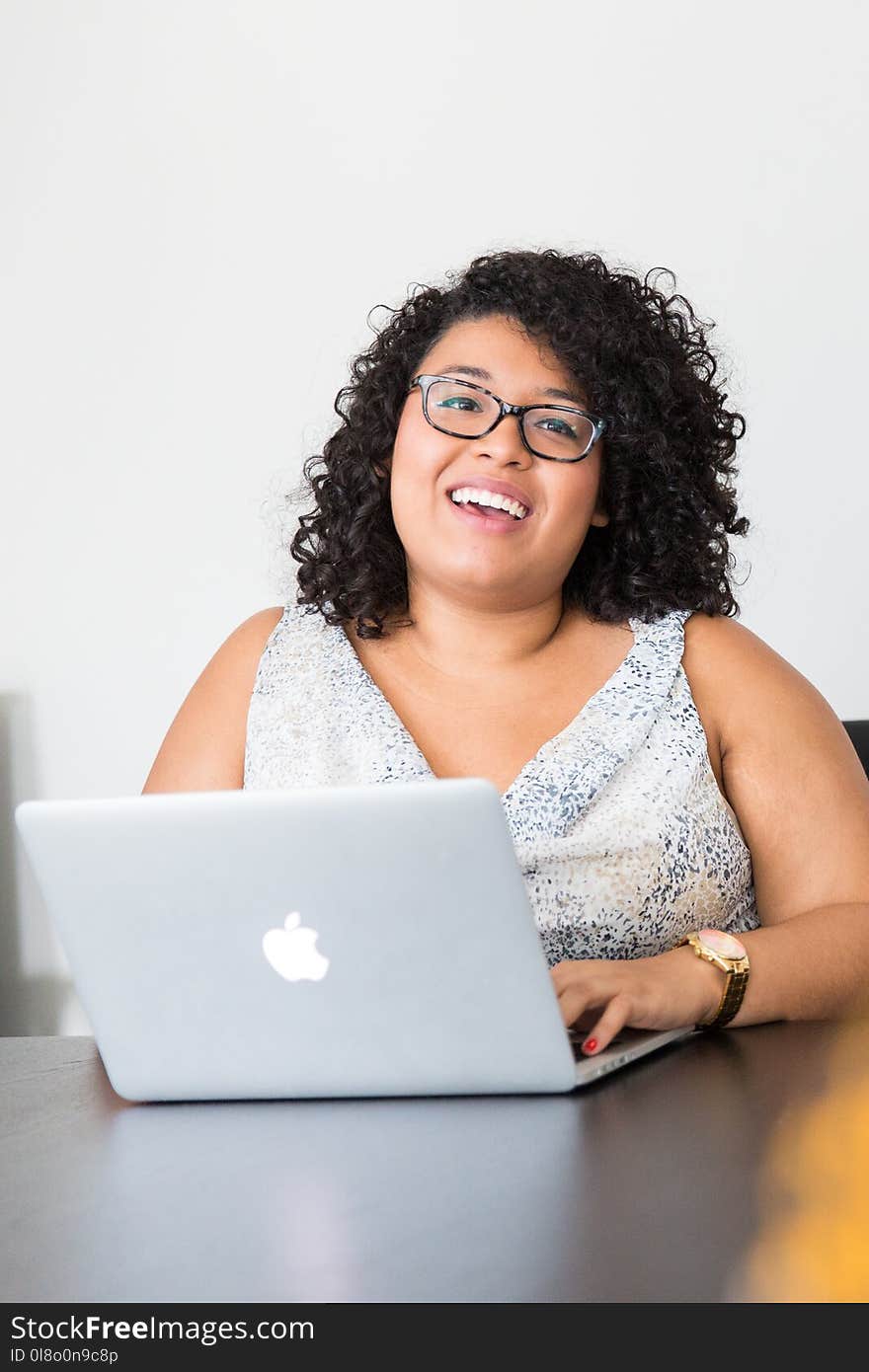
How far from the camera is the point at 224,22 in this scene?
3139mm

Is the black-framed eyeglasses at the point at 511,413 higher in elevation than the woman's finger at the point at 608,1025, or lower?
higher

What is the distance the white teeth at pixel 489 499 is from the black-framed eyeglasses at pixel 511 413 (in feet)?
0.23

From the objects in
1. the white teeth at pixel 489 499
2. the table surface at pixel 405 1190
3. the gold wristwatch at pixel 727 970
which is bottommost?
the gold wristwatch at pixel 727 970

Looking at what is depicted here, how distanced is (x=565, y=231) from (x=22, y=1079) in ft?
7.28

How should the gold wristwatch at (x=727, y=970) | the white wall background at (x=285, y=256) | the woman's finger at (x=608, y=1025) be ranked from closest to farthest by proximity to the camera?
1. the woman's finger at (x=608, y=1025)
2. the gold wristwatch at (x=727, y=970)
3. the white wall background at (x=285, y=256)

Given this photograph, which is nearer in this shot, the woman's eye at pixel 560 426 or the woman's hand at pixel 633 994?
the woman's hand at pixel 633 994

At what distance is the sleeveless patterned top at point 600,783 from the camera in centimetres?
162

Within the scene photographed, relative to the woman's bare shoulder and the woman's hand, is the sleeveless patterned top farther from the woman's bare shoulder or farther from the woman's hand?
the woman's hand

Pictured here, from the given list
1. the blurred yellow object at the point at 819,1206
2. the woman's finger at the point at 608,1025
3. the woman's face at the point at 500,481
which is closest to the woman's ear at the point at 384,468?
the woman's face at the point at 500,481

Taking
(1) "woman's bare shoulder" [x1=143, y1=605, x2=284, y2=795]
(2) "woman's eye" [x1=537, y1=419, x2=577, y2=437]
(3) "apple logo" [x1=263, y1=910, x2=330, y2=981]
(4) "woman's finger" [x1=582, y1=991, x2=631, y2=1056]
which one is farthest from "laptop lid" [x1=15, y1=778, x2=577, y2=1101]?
(2) "woman's eye" [x1=537, y1=419, x2=577, y2=437]

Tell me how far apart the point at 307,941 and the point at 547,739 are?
2.71 ft

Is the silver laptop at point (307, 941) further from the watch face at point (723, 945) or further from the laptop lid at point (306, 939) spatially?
the watch face at point (723, 945)

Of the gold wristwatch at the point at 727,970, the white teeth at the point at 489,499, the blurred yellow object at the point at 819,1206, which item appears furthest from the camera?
the white teeth at the point at 489,499

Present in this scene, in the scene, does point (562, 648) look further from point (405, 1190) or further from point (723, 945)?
point (405, 1190)
